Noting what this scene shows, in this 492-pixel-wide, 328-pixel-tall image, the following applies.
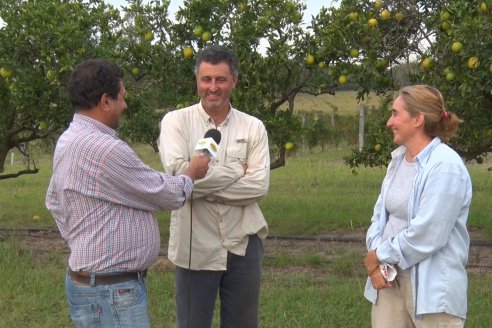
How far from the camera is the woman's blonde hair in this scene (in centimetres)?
384

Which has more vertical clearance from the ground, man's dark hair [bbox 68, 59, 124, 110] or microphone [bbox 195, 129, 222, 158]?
man's dark hair [bbox 68, 59, 124, 110]

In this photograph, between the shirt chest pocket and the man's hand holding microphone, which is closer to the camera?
the man's hand holding microphone

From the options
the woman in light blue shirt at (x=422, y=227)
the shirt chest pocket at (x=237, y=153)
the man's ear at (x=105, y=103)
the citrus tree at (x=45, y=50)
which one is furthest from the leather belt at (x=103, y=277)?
the citrus tree at (x=45, y=50)

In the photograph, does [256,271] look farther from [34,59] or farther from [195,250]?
[34,59]

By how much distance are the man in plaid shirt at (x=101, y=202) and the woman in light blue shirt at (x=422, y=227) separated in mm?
1163

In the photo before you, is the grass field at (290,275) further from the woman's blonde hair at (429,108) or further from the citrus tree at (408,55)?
the woman's blonde hair at (429,108)

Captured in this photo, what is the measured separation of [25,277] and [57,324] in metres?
1.34

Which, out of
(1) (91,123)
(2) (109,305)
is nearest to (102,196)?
(1) (91,123)

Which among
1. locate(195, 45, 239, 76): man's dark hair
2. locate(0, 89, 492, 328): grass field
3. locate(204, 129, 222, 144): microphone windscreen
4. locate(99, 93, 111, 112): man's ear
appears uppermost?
locate(195, 45, 239, 76): man's dark hair

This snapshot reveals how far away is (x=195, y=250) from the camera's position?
4234 millimetres

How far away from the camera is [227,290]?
14.3 feet

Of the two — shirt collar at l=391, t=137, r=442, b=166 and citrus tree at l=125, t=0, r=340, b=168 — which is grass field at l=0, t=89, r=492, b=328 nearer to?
citrus tree at l=125, t=0, r=340, b=168

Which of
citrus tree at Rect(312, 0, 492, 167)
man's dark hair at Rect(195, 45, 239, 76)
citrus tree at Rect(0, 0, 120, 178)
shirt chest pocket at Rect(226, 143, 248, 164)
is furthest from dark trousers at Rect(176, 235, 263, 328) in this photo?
citrus tree at Rect(0, 0, 120, 178)

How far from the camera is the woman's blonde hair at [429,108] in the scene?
12.6 ft
